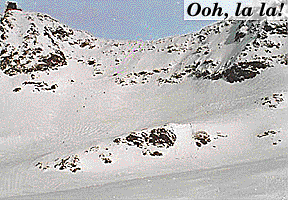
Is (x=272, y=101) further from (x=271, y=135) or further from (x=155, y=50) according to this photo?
(x=155, y=50)

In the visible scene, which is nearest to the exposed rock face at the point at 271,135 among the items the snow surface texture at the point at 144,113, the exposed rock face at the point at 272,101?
the snow surface texture at the point at 144,113

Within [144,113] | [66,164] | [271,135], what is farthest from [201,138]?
[66,164]

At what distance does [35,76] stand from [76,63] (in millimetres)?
9210

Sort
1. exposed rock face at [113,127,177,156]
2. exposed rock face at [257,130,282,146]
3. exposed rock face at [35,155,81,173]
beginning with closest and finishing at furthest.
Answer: exposed rock face at [35,155,81,173], exposed rock face at [257,130,282,146], exposed rock face at [113,127,177,156]

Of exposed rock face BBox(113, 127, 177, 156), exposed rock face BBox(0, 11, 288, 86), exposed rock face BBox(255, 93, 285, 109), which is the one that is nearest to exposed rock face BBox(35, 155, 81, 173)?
exposed rock face BBox(113, 127, 177, 156)

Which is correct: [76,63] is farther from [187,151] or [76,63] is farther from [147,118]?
[187,151]

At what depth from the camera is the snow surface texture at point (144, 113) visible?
10.1 m

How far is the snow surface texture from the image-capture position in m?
10.1

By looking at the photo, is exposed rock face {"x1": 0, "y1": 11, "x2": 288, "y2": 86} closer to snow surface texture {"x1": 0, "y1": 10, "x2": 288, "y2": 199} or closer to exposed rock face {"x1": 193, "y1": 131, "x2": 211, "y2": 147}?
snow surface texture {"x1": 0, "y1": 10, "x2": 288, "y2": 199}

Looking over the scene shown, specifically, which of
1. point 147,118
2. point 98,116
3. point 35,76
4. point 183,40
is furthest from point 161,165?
point 183,40

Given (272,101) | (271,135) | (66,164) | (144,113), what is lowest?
(66,164)

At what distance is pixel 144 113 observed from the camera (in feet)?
87.5

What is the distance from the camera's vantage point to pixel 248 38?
37.3 m

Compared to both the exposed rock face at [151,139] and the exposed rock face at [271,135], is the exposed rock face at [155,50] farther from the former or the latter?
the exposed rock face at [151,139]
